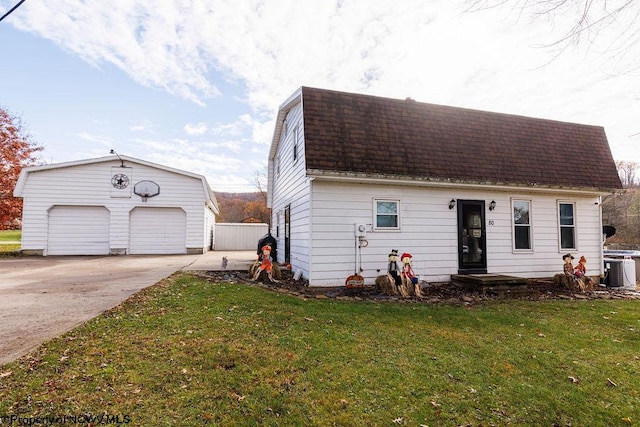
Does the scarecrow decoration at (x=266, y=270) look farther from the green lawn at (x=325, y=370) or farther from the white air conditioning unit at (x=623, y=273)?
the white air conditioning unit at (x=623, y=273)

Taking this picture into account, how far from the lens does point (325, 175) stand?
24.0 ft

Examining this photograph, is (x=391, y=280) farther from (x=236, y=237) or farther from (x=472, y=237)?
(x=236, y=237)

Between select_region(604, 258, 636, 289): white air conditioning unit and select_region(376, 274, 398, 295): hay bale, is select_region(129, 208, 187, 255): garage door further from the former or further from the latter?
select_region(604, 258, 636, 289): white air conditioning unit

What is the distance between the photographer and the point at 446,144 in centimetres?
890

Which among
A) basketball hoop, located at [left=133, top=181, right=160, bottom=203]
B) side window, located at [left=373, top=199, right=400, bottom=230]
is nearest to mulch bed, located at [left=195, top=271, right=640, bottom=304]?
side window, located at [left=373, top=199, right=400, bottom=230]

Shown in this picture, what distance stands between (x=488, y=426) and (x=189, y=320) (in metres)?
3.84

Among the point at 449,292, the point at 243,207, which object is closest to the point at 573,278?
the point at 449,292

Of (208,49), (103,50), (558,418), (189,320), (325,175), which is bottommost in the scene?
(558,418)

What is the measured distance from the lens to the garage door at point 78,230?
15031mm

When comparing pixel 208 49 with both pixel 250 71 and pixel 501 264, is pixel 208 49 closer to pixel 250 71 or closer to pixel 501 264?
pixel 250 71

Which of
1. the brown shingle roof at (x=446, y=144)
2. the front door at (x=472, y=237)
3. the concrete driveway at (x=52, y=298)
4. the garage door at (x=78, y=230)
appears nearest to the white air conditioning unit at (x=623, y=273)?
the brown shingle roof at (x=446, y=144)

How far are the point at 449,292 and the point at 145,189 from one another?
573 inches

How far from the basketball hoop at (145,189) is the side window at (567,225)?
1659 cm

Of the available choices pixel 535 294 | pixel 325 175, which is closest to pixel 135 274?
pixel 325 175
